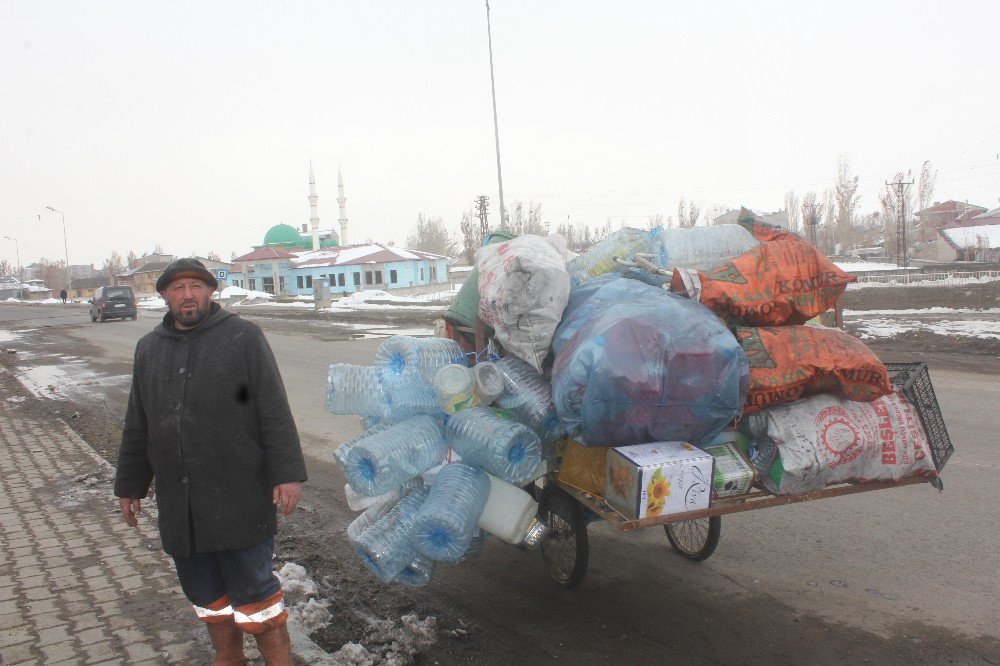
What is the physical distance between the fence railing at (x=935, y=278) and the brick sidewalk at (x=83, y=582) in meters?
25.2

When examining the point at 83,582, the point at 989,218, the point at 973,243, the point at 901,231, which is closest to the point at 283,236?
Result: the point at 901,231

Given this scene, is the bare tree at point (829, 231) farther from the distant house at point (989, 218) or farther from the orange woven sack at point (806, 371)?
the orange woven sack at point (806, 371)

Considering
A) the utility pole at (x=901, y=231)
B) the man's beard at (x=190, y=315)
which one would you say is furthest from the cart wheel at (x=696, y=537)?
the utility pole at (x=901, y=231)

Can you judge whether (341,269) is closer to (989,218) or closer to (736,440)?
(736,440)

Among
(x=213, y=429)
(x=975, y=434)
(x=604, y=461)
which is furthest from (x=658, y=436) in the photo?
(x=975, y=434)

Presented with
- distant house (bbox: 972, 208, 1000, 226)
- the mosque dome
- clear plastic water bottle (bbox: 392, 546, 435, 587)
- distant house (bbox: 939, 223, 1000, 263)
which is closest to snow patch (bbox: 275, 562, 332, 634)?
clear plastic water bottle (bbox: 392, 546, 435, 587)

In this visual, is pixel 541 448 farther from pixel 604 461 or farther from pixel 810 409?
pixel 810 409

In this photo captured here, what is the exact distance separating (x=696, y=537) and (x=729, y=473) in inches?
48.8

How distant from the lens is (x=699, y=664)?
334 centimetres

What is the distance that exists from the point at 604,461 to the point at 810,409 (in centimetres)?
100

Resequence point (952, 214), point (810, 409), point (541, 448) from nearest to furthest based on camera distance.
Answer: point (810, 409), point (541, 448), point (952, 214)

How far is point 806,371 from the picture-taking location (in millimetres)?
3549

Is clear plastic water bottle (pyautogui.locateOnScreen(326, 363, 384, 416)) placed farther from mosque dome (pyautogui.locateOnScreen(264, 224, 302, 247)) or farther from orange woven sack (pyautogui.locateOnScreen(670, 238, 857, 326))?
mosque dome (pyautogui.locateOnScreen(264, 224, 302, 247))

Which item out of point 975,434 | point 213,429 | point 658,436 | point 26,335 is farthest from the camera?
point 26,335
